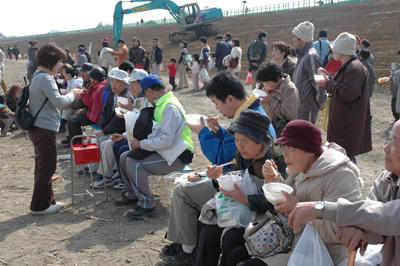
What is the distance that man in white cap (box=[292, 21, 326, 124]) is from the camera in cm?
511

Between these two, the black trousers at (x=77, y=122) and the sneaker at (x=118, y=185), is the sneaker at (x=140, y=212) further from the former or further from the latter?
the black trousers at (x=77, y=122)

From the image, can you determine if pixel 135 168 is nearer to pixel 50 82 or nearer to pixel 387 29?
pixel 50 82

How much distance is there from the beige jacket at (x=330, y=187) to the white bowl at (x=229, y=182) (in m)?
0.50

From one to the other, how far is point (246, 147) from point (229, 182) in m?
0.34

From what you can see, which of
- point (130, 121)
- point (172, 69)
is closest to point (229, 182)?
point (130, 121)

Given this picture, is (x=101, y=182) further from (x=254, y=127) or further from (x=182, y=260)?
(x=254, y=127)

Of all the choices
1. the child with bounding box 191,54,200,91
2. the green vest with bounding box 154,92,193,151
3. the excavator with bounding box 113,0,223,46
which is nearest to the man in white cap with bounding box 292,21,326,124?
the green vest with bounding box 154,92,193,151

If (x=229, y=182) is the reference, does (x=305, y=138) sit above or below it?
above

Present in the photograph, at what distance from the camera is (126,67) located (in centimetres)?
658

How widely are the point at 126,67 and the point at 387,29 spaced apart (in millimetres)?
21271

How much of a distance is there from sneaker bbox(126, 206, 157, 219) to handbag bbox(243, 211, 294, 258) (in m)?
2.32

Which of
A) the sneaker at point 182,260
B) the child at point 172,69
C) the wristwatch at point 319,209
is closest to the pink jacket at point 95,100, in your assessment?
the sneaker at point 182,260

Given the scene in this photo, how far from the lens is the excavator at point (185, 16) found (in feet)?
80.2

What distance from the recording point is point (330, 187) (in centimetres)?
218
